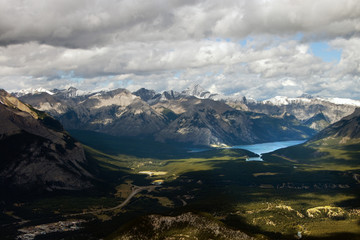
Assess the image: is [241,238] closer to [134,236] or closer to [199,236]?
[199,236]

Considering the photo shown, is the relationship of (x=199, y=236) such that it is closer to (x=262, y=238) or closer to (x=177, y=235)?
(x=177, y=235)

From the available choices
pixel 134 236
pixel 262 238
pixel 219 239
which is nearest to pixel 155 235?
pixel 134 236

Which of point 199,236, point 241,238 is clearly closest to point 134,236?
point 199,236

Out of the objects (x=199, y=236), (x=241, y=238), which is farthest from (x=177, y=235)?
(x=241, y=238)

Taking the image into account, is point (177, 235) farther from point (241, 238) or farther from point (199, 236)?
point (241, 238)

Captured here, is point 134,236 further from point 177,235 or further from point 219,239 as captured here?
point 219,239

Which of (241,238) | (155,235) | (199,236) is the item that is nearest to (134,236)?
(155,235)
